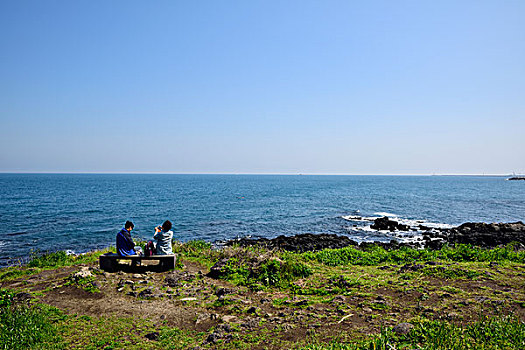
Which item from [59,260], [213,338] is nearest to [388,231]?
[213,338]

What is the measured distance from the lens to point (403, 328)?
5895 millimetres

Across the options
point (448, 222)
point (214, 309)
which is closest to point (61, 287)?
point (214, 309)

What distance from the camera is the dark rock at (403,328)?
19.0 ft

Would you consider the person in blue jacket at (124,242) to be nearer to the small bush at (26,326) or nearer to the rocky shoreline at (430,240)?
the small bush at (26,326)

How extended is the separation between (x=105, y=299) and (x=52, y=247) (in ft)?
65.9

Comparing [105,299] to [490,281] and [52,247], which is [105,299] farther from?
[52,247]

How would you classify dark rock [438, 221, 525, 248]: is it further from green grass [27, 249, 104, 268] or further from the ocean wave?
green grass [27, 249, 104, 268]

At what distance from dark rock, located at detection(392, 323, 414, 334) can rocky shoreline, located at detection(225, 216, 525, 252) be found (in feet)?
50.5

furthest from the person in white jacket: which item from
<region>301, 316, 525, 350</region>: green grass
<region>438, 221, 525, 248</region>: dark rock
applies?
<region>438, 221, 525, 248</region>: dark rock

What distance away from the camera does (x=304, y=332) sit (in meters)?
6.20

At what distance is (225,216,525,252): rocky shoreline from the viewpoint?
23.7 meters

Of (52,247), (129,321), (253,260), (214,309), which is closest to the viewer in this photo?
(129,321)

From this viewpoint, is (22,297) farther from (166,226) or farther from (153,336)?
(153,336)

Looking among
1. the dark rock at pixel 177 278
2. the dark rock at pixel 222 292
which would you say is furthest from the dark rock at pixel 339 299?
the dark rock at pixel 177 278
